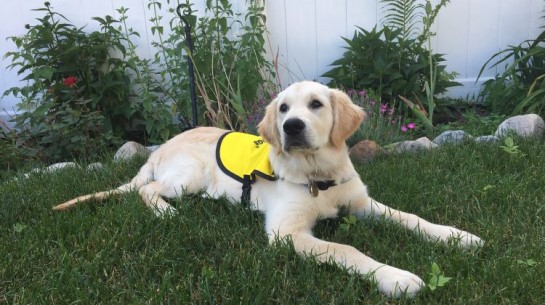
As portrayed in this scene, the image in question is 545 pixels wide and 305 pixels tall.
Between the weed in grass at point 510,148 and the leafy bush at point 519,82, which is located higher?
the leafy bush at point 519,82

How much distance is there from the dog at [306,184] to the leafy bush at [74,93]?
152 centimetres

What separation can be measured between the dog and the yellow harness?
10 millimetres

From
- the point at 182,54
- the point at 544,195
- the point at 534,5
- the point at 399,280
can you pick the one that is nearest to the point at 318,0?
the point at 182,54

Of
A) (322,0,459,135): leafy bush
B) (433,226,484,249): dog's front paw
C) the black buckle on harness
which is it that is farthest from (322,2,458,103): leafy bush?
(433,226,484,249): dog's front paw

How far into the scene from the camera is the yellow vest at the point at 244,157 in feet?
8.78

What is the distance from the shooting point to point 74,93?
4.24 meters

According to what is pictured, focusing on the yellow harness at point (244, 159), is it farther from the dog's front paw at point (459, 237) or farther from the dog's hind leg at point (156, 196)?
the dog's front paw at point (459, 237)

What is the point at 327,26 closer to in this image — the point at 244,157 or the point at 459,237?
the point at 244,157

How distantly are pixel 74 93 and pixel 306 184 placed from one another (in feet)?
9.19

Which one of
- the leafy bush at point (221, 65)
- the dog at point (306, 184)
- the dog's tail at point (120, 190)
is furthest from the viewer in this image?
the leafy bush at point (221, 65)

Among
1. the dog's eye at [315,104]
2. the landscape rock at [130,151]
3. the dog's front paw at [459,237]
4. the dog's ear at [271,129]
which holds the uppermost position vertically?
the dog's eye at [315,104]

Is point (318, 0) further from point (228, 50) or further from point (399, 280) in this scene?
point (399, 280)

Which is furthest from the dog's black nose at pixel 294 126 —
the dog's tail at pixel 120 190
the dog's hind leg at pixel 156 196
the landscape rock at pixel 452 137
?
the landscape rock at pixel 452 137

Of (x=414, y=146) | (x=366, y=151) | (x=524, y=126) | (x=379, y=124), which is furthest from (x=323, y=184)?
(x=524, y=126)
